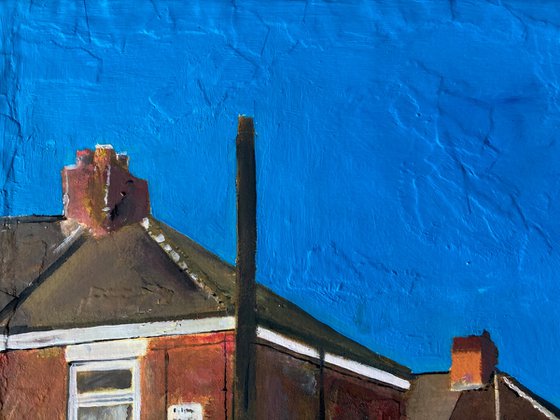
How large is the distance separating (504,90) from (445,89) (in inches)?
13.7

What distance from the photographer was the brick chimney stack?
3.71 metres

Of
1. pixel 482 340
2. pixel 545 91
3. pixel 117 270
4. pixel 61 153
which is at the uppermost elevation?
pixel 545 91

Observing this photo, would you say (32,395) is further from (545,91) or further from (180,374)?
(545,91)

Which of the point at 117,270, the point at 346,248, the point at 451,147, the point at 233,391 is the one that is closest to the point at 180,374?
the point at 233,391

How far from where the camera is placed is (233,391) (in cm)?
358

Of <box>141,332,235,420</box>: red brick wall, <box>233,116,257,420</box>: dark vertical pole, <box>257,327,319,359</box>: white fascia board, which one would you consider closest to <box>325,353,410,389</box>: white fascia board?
<box>257,327,319,359</box>: white fascia board

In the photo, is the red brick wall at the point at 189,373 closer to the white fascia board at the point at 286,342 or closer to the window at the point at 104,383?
the window at the point at 104,383

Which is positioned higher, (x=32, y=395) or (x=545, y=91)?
(x=545, y=91)

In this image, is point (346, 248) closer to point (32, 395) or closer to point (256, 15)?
point (256, 15)

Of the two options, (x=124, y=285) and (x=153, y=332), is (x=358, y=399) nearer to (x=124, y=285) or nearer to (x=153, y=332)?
(x=153, y=332)

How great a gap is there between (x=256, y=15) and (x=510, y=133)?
64.7 inches

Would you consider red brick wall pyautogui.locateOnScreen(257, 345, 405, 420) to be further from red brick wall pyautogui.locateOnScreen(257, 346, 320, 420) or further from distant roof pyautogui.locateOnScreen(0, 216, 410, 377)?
distant roof pyautogui.locateOnScreen(0, 216, 410, 377)

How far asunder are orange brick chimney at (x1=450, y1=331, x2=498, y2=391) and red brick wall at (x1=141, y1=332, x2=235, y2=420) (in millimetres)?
1294

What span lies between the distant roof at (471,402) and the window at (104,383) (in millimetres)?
1647
